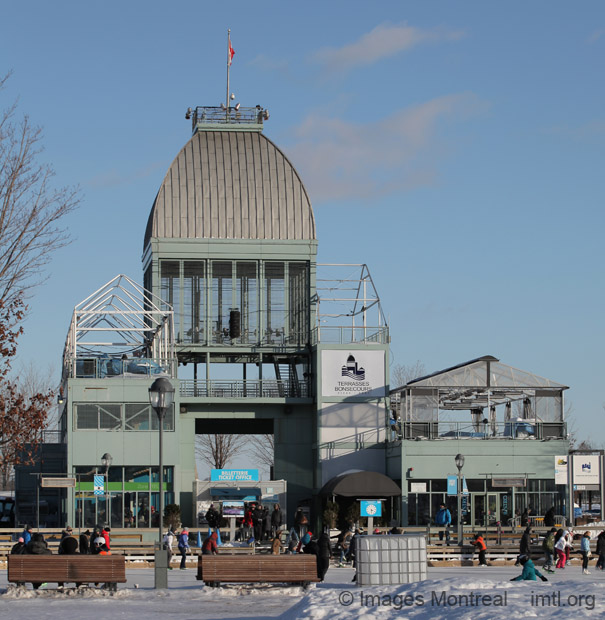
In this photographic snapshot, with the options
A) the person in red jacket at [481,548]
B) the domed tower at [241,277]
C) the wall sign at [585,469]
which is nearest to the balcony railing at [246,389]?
the domed tower at [241,277]

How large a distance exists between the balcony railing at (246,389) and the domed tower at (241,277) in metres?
0.05

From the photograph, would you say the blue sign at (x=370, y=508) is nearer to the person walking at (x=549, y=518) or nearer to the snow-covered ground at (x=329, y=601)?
the person walking at (x=549, y=518)

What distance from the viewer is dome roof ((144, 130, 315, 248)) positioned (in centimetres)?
6128

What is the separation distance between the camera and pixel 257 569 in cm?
2622

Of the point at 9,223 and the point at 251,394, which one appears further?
the point at 251,394

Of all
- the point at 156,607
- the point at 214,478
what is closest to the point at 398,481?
the point at 214,478

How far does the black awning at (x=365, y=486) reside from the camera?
52.8 metres

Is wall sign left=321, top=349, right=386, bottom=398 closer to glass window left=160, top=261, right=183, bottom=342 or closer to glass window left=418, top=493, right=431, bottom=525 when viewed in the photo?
→ glass window left=418, top=493, right=431, bottom=525

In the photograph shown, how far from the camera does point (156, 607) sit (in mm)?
23359

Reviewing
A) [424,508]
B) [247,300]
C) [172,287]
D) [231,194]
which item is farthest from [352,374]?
[231,194]

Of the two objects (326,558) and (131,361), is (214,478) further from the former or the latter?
(326,558)

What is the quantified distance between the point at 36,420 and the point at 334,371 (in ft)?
95.3

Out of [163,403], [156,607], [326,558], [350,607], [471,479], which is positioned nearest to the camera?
[350,607]

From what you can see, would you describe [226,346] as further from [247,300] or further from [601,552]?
[601,552]
